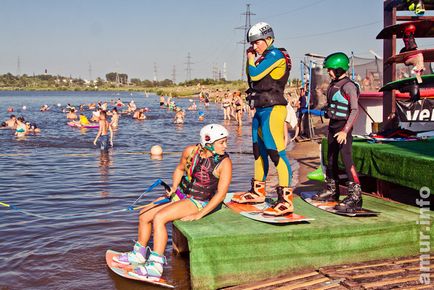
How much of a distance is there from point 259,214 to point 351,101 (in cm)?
200

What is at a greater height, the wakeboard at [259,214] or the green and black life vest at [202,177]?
the green and black life vest at [202,177]

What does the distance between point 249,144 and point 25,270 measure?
1687 centimetres

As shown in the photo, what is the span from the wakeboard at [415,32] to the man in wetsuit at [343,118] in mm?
5178

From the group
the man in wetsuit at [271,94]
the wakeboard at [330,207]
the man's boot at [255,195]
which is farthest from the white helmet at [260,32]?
the wakeboard at [330,207]

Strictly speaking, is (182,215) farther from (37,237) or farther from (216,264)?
(37,237)

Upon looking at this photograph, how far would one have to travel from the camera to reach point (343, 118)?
22.8 feet

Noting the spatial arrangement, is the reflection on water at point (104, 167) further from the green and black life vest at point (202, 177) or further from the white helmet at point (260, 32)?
the white helmet at point (260, 32)

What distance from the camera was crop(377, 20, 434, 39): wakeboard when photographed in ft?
37.5

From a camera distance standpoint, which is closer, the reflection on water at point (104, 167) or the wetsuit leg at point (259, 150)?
the wetsuit leg at point (259, 150)

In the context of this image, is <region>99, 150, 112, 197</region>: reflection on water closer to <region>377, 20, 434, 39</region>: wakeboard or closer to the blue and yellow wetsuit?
the blue and yellow wetsuit

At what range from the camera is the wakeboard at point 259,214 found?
607cm

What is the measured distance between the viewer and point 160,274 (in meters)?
5.94

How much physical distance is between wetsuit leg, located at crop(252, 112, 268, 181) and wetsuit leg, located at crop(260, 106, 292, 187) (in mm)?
251

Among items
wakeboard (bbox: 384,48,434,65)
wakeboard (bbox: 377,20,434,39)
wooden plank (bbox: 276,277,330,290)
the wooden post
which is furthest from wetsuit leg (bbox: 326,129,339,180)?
the wooden post
